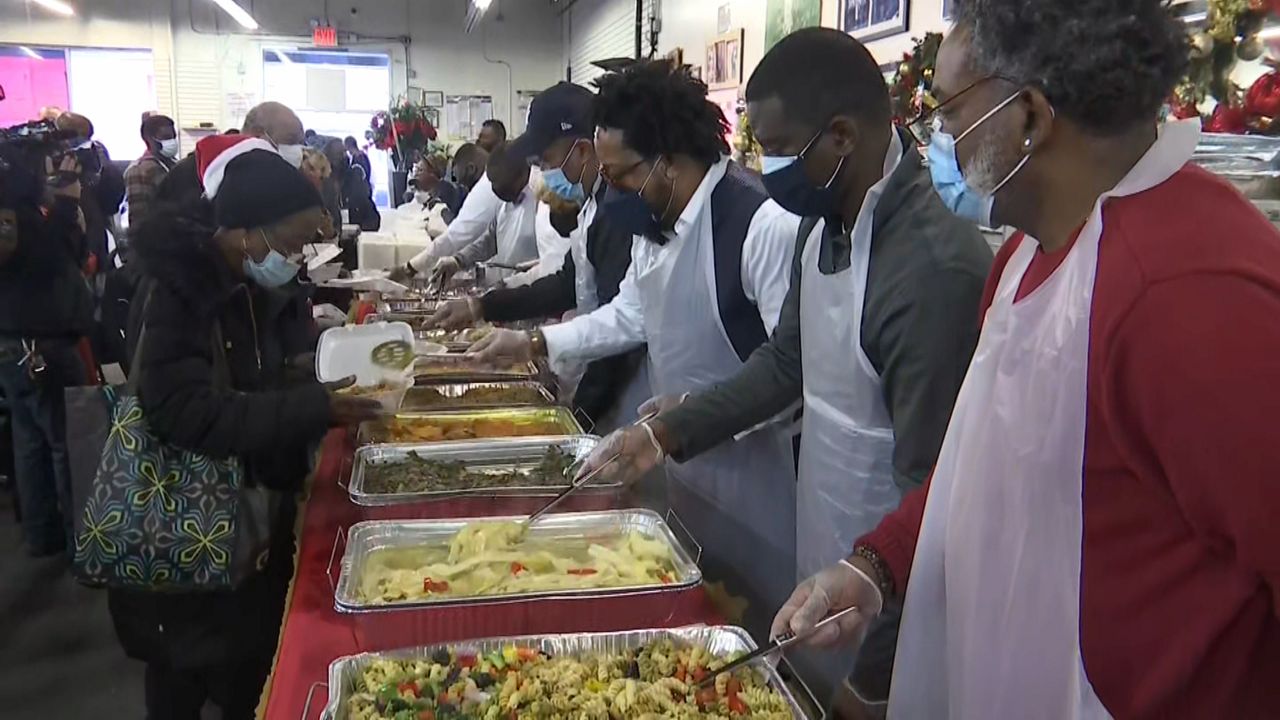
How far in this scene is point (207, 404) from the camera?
1783 millimetres

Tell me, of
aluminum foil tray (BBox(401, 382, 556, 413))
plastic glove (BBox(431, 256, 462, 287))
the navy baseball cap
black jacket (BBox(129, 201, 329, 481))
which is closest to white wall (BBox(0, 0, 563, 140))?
plastic glove (BBox(431, 256, 462, 287))

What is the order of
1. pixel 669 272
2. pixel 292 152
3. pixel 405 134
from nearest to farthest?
pixel 669 272 < pixel 292 152 < pixel 405 134

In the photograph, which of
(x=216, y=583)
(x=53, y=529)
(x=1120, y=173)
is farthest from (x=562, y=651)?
(x=53, y=529)

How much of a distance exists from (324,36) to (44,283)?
30.8 feet

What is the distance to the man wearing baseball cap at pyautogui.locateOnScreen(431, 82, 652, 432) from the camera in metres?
2.79

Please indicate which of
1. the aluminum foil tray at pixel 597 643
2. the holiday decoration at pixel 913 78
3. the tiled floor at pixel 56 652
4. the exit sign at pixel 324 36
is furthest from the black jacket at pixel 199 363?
the exit sign at pixel 324 36

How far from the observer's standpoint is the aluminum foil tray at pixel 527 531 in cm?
142

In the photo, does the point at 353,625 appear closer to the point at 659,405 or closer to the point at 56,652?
the point at 659,405

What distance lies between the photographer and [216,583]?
1823 mm

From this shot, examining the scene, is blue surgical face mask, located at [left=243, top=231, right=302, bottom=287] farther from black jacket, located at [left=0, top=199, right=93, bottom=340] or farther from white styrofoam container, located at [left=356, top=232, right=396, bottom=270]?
white styrofoam container, located at [left=356, top=232, right=396, bottom=270]

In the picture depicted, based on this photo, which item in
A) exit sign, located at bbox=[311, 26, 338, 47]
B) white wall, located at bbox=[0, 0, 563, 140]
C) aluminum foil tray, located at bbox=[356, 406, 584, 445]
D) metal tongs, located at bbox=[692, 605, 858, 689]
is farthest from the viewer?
exit sign, located at bbox=[311, 26, 338, 47]

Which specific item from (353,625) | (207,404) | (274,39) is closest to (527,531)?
(353,625)

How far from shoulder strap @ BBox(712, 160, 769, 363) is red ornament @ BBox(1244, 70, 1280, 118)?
3.07 feet

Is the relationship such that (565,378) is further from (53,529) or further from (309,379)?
(53,529)
